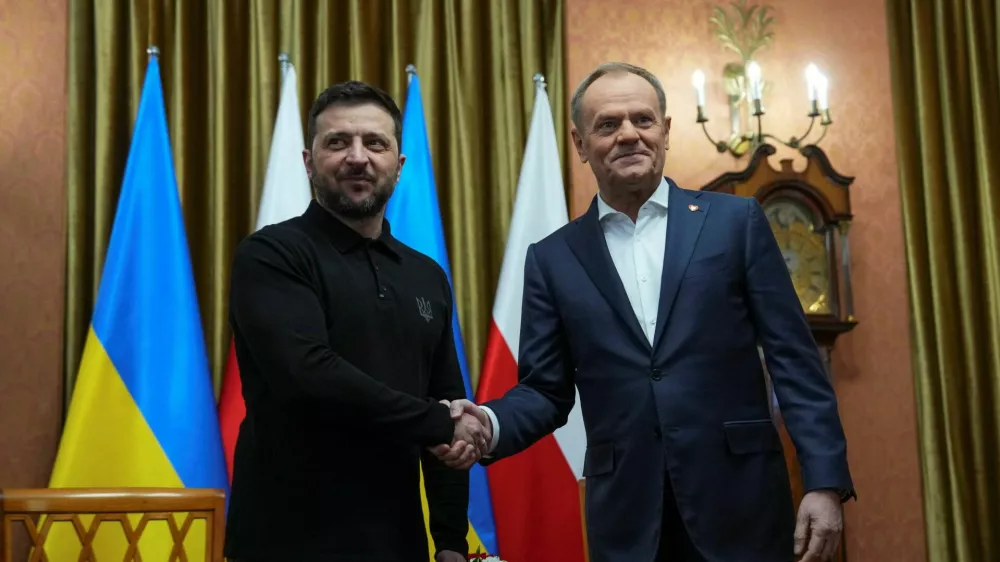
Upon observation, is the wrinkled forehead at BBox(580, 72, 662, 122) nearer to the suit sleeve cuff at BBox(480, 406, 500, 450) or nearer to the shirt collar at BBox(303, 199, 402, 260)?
the shirt collar at BBox(303, 199, 402, 260)

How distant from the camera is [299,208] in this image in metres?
3.70

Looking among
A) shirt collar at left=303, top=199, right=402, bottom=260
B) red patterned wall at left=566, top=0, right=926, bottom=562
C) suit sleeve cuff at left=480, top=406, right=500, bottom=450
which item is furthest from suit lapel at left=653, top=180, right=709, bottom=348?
red patterned wall at left=566, top=0, right=926, bottom=562

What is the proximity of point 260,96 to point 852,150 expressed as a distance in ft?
9.14

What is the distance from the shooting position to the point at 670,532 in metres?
1.89

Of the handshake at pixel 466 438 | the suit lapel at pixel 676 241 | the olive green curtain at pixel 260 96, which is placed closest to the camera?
the suit lapel at pixel 676 241

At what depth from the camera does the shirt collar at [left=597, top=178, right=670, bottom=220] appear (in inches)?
84.3

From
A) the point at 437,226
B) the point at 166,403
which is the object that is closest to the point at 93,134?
the point at 166,403

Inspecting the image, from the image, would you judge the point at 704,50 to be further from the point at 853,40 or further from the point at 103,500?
the point at 103,500

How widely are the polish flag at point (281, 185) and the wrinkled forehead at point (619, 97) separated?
179cm

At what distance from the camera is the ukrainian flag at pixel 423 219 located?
363 cm

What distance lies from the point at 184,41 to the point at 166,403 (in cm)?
153

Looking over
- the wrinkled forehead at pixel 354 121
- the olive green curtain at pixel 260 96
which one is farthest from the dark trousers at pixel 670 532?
the olive green curtain at pixel 260 96

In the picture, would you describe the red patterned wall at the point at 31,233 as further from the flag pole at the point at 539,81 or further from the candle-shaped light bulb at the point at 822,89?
the candle-shaped light bulb at the point at 822,89

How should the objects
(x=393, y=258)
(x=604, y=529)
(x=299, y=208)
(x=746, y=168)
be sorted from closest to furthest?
(x=604, y=529) → (x=393, y=258) → (x=299, y=208) → (x=746, y=168)
